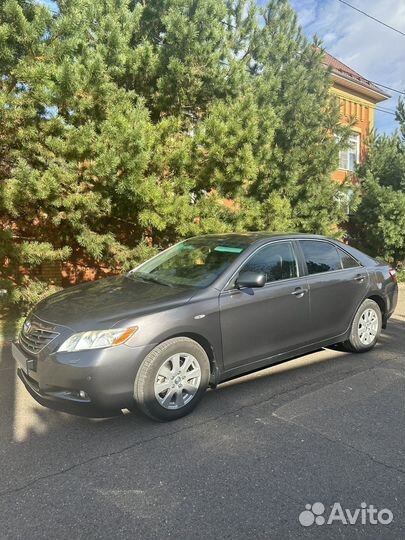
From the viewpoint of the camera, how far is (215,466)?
2.96 meters

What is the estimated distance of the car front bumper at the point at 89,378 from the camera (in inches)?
127

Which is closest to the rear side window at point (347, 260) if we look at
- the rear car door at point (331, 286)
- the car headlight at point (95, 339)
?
the rear car door at point (331, 286)

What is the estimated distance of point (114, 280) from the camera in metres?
4.63

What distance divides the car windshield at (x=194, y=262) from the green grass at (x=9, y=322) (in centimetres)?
252

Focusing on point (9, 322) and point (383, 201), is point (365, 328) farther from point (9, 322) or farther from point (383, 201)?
point (383, 201)

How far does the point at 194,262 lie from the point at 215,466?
6.90ft

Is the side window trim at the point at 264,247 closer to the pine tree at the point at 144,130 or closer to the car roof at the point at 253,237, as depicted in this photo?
the car roof at the point at 253,237

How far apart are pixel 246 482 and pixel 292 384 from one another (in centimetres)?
175

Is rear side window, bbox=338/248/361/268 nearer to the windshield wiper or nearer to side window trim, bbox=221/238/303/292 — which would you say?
side window trim, bbox=221/238/303/292

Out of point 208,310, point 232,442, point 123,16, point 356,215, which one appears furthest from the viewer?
point 356,215

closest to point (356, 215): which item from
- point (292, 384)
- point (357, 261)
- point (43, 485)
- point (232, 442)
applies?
point (357, 261)

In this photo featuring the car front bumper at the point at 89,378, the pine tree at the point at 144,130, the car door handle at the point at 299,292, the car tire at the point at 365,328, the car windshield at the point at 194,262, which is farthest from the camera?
the pine tree at the point at 144,130

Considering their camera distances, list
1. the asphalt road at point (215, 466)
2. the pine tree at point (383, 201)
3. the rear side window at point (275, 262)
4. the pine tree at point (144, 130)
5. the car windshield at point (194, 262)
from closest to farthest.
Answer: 1. the asphalt road at point (215, 466)
2. the car windshield at point (194, 262)
3. the rear side window at point (275, 262)
4. the pine tree at point (144, 130)
5. the pine tree at point (383, 201)

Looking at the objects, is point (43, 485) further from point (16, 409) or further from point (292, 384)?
point (292, 384)
